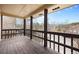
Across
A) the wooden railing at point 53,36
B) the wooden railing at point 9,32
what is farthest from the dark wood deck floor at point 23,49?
the wooden railing at point 9,32

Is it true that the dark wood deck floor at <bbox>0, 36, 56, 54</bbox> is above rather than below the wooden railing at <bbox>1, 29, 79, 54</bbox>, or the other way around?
below

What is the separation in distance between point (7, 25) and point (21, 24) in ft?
7.57

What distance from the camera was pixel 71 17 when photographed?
6430 mm

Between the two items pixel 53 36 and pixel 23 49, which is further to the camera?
pixel 23 49

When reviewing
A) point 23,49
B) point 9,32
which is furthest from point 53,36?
point 9,32

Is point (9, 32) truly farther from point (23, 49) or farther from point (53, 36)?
point (53, 36)

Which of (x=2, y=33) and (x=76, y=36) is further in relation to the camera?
(x=2, y=33)

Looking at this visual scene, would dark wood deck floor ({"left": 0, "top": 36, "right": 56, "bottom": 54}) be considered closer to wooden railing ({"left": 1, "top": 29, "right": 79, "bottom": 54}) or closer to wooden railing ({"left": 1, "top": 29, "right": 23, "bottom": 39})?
wooden railing ({"left": 1, "top": 29, "right": 79, "bottom": 54})

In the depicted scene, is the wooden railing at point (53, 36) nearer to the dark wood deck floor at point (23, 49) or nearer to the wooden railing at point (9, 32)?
the wooden railing at point (9, 32)

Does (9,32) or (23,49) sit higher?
(9,32)

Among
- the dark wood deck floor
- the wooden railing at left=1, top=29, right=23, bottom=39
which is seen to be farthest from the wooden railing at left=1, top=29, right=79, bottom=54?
the dark wood deck floor
